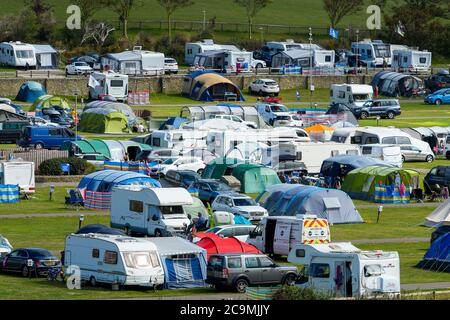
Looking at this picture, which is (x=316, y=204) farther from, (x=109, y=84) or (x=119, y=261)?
(x=109, y=84)

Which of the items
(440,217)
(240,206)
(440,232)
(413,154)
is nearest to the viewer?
(440,232)

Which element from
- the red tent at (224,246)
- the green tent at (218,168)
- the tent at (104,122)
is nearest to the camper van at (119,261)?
the red tent at (224,246)

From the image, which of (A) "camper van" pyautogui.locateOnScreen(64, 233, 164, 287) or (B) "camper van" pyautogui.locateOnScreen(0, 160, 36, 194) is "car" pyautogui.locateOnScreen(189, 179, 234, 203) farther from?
(A) "camper van" pyautogui.locateOnScreen(64, 233, 164, 287)

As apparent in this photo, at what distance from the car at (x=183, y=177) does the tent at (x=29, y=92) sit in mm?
30925

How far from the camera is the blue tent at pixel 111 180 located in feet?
158

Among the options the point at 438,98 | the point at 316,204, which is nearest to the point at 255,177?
the point at 316,204

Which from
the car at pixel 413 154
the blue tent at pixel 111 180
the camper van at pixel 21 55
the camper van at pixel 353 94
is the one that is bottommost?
the car at pixel 413 154

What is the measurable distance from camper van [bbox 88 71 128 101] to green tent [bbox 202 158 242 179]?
29782mm

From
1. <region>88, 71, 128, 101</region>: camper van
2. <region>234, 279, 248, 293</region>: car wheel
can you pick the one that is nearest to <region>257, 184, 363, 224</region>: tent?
<region>234, 279, 248, 293</region>: car wheel

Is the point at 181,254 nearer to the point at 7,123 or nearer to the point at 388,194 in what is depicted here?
the point at 388,194

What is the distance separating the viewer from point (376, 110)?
83.1 meters

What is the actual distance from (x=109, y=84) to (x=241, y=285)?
52783 mm

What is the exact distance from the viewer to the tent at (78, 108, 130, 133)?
72.1 meters

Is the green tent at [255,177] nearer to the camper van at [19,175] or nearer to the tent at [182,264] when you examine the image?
the camper van at [19,175]
